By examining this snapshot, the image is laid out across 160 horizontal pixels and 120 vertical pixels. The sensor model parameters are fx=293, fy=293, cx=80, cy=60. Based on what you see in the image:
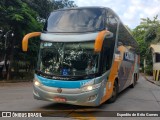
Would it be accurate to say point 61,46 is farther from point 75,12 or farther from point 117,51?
point 117,51

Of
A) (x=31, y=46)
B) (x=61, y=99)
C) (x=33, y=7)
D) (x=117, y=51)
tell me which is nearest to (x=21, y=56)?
(x=31, y=46)

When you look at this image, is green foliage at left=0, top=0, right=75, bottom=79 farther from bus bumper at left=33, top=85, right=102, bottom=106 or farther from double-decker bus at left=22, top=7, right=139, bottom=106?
bus bumper at left=33, top=85, right=102, bottom=106

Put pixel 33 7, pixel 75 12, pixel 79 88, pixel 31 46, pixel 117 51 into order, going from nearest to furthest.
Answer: pixel 79 88 < pixel 75 12 < pixel 117 51 < pixel 31 46 < pixel 33 7

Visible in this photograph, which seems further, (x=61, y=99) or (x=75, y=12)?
(x=75, y=12)

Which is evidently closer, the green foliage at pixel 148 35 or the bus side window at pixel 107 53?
the bus side window at pixel 107 53

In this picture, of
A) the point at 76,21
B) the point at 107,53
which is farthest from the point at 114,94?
the point at 76,21

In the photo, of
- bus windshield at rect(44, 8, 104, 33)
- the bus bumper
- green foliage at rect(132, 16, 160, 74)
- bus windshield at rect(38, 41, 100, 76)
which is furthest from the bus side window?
green foliage at rect(132, 16, 160, 74)

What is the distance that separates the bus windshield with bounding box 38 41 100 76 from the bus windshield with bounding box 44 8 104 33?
629 millimetres

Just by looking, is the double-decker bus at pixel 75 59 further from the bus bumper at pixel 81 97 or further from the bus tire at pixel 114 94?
the bus tire at pixel 114 94

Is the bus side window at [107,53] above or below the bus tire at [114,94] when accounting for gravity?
above

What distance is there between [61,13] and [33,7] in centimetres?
1740

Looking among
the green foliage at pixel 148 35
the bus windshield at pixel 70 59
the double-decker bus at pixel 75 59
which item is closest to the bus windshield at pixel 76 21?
the double-decker bus at pixel 75 59

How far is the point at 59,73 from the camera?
32.2 ft

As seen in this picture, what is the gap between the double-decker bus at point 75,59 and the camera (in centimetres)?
955
